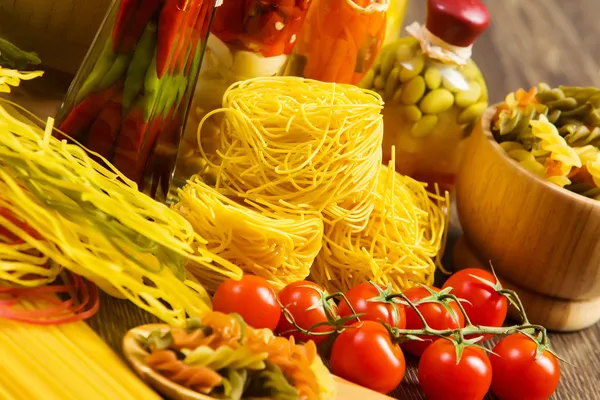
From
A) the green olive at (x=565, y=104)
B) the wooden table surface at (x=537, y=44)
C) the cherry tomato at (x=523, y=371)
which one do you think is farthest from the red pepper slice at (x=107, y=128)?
the wooden table surface at (x=537, y=44)

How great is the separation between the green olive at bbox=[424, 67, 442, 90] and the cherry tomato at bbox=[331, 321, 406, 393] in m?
0.48

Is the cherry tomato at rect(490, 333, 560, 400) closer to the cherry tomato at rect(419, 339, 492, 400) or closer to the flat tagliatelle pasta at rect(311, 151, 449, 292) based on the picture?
the cherry tomato at rect(419, 339, 492, 400)

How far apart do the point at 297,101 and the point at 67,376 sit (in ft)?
1.54

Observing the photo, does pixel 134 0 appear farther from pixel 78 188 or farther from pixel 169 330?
pixel 169 330

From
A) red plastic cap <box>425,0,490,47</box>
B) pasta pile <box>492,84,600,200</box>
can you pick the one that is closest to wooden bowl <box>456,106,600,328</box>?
pasta pile <box>492,84,600,200</box>

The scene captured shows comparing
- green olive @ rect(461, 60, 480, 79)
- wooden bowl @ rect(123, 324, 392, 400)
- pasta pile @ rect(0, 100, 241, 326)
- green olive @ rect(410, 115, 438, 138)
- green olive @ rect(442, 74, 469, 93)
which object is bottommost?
wooden bowl @ rect(123, 324, 392, 400)

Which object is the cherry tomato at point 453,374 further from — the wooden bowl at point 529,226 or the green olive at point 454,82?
the green olive at point 454,82

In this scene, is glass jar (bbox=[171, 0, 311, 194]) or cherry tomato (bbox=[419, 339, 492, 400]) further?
glass jar (bbox=[171, 0, 311, 194])

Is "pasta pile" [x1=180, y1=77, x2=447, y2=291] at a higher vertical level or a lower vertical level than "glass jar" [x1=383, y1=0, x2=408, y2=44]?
lower

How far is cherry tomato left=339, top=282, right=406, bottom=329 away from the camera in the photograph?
92 cm

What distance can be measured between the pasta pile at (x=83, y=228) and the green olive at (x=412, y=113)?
51cm

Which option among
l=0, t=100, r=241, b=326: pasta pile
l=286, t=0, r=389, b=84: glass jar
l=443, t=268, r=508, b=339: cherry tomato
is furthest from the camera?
l=286, t=0, r=389, b=84: glass jar

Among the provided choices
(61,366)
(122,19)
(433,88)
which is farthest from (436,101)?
(61,366)

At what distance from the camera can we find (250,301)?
2.84 ft
